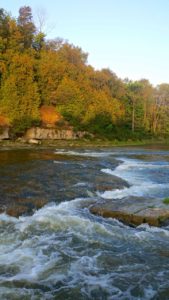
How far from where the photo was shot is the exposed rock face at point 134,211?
10875 millimetres

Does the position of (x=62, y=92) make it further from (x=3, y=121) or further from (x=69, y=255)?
(x=69, y=255)

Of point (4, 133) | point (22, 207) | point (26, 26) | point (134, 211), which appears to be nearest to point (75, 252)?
point (134, 211)

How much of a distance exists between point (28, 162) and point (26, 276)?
1685cm

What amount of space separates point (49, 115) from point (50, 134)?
737 cm

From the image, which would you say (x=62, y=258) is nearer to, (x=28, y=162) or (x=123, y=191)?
(x=123, y=191)

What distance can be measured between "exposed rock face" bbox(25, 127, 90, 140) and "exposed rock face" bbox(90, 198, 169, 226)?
33.3 meters

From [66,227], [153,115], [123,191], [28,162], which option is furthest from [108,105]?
[66,227]

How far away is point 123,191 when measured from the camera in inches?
610

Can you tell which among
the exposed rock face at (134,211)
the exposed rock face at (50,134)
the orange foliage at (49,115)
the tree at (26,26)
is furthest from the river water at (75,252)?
the tree at (26,26)

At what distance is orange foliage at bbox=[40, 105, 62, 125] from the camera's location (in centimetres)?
5184

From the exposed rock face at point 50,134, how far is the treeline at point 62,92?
1.10 meters

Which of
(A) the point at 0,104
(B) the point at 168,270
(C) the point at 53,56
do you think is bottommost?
(B) the point at 168,270

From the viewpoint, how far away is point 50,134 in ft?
156

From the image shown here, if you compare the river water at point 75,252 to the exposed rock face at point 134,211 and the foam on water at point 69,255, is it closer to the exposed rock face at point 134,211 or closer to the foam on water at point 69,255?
the foam on water at point 69,255
